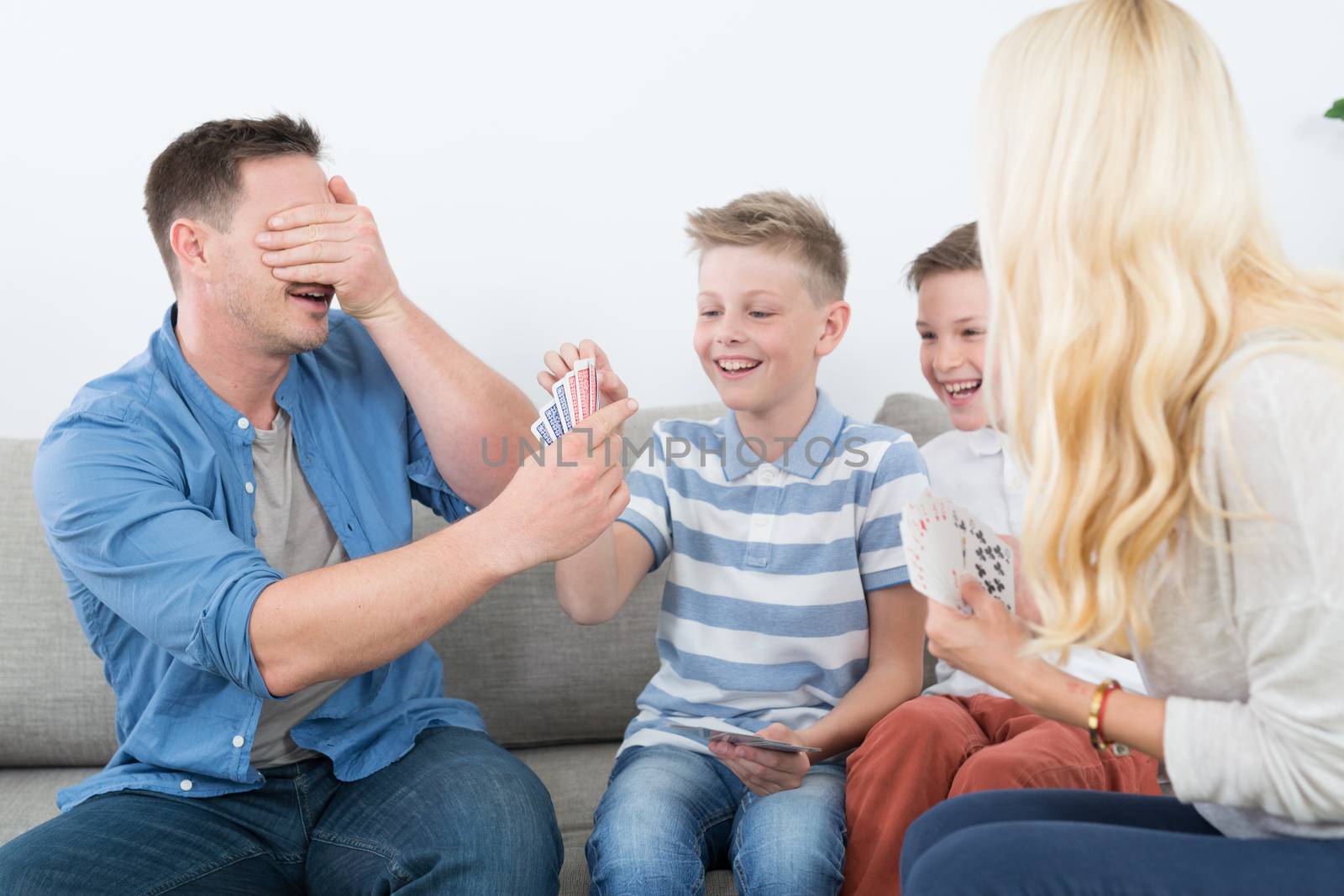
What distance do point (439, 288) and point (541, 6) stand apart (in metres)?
0.68

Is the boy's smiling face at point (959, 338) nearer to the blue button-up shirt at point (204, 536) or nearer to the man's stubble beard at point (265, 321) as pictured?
the blue button-up shirt at point (204, 536)

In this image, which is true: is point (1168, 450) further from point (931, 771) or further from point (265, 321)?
point (265, 321)

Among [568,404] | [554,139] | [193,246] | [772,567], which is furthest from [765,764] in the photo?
[554,139]

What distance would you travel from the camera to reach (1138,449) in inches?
46.4

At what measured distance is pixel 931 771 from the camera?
178 centimetres

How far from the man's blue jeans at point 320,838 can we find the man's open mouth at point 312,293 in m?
0.74

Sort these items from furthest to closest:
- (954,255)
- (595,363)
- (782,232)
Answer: (954,255)
(782,232)
(595,363)

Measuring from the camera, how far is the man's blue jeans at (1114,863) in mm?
1124

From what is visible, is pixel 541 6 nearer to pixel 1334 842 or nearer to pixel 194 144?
pixel 194 144

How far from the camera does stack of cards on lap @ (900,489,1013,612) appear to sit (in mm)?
1405

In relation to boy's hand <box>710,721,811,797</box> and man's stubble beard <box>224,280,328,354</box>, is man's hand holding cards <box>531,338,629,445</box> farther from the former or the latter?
boy's hand <box>710,721,811,797</box>

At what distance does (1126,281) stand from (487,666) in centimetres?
160

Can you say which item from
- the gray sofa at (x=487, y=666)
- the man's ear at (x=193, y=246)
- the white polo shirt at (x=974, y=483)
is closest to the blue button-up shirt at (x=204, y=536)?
the man's ear at (x=193, y=246)

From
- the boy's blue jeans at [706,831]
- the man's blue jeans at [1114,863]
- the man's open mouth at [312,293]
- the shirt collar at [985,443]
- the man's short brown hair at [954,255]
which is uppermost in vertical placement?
the man's open mouth at [312,293]
